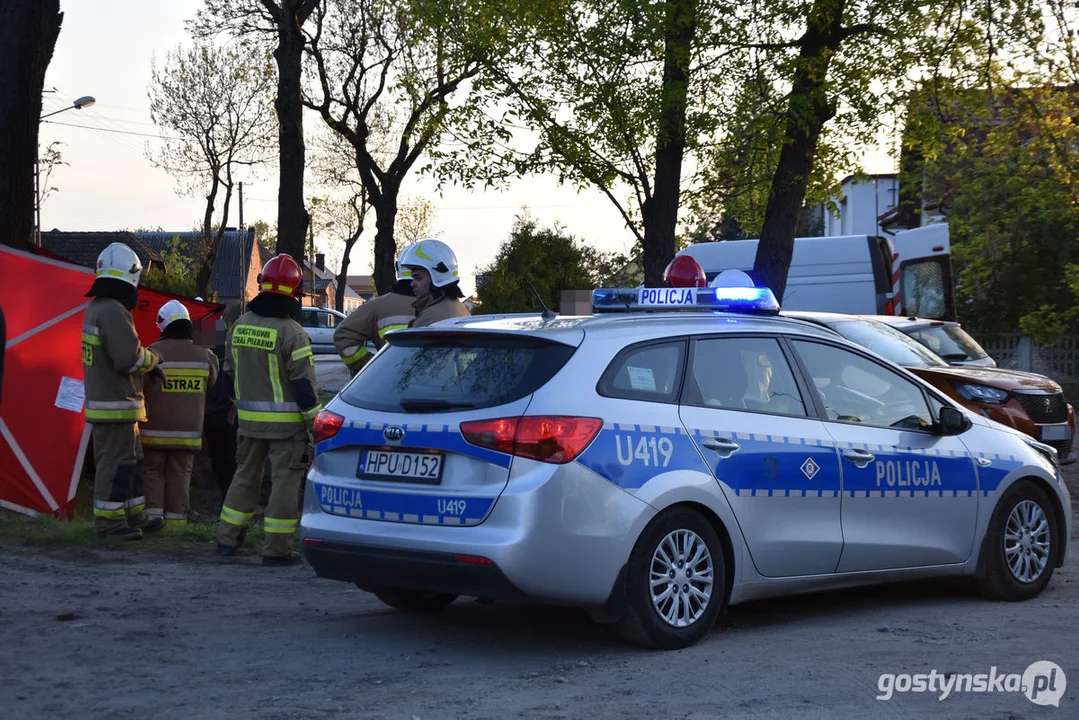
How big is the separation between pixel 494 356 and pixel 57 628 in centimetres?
253

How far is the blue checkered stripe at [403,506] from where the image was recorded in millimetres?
5863

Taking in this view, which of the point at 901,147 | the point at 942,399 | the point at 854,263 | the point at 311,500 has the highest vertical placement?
the point at 901,147

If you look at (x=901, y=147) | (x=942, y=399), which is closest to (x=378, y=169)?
(x=901, y=147)

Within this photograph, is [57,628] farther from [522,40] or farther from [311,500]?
[522,40]

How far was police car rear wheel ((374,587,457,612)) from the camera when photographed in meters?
7.03

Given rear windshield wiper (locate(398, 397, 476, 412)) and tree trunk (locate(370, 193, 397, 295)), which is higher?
tree trunk (locate(370, 193, 397, 295))

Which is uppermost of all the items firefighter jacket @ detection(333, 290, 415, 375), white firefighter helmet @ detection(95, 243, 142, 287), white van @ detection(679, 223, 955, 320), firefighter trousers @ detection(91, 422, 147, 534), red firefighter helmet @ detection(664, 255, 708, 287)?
white van @ detection(679, 223, 955, 320)

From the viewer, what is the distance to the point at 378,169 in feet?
110

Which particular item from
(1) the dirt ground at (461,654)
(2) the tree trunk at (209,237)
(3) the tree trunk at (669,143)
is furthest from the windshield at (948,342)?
(2) the tree trunk at (209,237)

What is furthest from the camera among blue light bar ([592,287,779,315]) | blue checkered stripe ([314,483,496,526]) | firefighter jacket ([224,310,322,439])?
firefighter jacket ([224,310,322,439])

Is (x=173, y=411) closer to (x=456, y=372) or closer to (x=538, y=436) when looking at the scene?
(x=456, y=372)

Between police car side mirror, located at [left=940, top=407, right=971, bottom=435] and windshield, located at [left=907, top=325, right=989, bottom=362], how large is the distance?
24.4 ft

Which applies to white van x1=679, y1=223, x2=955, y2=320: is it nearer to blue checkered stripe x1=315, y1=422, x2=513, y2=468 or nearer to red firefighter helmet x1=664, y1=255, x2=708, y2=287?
red firefighter helmet x1=664, y1=255, x2=708, y2=287

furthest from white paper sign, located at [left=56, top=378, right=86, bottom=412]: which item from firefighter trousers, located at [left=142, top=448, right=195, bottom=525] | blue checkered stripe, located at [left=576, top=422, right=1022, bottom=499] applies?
blue checkered stripe, located at [left=576, top=422, right=1022, bottom=499]
